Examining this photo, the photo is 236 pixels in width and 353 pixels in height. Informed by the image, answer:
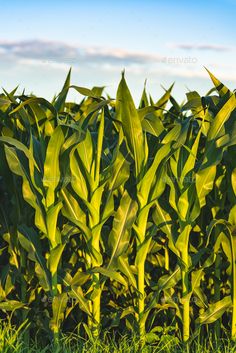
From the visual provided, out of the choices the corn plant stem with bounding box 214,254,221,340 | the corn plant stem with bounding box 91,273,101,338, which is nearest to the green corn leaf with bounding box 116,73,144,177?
the corn plant stem with bounding box 91,273,101,338

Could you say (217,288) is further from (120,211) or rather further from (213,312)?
(120,211)

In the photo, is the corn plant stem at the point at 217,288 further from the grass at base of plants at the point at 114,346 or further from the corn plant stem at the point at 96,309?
the corn plant stem at the point at 96,309

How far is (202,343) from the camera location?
470 cm

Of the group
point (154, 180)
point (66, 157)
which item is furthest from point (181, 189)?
point (66, 157)

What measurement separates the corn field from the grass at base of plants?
0.09 m

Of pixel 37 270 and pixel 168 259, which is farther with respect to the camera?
pixel 168 259

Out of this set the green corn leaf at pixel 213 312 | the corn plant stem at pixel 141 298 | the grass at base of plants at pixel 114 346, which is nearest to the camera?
the grass at base of plants at pixel 114 346

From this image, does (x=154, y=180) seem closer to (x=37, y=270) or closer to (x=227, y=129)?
(x=227, y=129)

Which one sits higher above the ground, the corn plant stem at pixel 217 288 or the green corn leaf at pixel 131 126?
the green corn leaf at pixel 131 126

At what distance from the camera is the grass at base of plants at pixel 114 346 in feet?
14.3

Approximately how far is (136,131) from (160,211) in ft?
2.16

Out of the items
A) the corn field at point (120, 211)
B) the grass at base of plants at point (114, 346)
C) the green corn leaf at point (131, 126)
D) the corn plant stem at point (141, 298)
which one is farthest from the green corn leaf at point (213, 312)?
the green corn leaf at point (131, 126)

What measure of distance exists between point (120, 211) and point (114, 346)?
3.53ft

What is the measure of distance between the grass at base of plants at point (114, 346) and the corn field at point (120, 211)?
0.09 m
